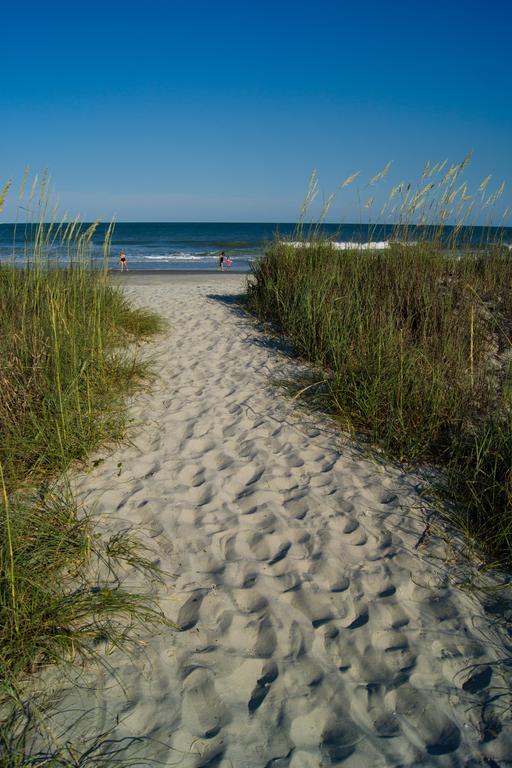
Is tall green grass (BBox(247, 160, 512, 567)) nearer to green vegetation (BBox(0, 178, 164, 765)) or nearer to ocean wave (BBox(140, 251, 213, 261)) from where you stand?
green vegetation (BBox(0, 178, 164, 765))

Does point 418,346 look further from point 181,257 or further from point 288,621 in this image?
point 181,257

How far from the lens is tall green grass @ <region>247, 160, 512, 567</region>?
311 cm

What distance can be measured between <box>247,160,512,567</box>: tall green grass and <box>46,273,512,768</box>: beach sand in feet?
Answer: 1.16

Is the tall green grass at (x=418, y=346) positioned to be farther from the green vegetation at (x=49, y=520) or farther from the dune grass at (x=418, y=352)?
the green vegetation at (x=49, y=520)

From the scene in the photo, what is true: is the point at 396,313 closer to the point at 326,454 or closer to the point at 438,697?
the point at 326,454

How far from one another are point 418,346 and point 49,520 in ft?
11.2

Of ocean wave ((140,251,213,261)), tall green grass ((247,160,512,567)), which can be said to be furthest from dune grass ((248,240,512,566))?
ocean wave ((140,251,213,261))

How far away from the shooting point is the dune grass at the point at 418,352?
3102 millimetres

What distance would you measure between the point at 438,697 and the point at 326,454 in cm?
190

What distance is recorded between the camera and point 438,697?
1.92 meters

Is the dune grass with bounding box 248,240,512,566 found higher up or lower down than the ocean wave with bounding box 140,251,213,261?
lower down

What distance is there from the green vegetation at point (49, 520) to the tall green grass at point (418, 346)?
5.92ft

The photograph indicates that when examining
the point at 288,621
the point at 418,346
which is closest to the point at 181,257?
the point at 418,346

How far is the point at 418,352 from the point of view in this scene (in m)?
4.19
